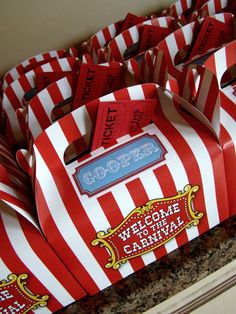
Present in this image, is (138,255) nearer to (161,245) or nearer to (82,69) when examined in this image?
(161,245)

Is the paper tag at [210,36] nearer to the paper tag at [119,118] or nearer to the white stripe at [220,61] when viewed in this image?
the white stripe at [220,61]

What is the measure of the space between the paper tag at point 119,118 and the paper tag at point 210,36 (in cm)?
31

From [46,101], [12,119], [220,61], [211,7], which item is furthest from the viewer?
[211,7]

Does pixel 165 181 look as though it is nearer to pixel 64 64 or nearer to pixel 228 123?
pixel 228 123

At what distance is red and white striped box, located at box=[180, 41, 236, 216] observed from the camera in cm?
59

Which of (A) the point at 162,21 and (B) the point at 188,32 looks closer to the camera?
(B) the point at 188,32

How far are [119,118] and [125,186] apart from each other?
0.40 feet

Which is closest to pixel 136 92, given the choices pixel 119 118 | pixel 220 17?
pixel 119 118

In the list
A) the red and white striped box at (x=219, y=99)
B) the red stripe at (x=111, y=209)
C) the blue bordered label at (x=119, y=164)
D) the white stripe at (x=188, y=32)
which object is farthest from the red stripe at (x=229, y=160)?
the white stripe at (x=188, y=32)

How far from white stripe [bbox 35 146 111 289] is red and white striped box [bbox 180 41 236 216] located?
0.29 meters

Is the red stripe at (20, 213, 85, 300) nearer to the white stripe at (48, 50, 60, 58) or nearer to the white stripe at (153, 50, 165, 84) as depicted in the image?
the white stripe at (153, 50, 165, 84)

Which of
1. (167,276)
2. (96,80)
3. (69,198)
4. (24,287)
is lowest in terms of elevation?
(167,276)

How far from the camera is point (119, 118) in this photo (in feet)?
1.99

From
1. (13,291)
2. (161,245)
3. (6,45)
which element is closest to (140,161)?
(161,245)
